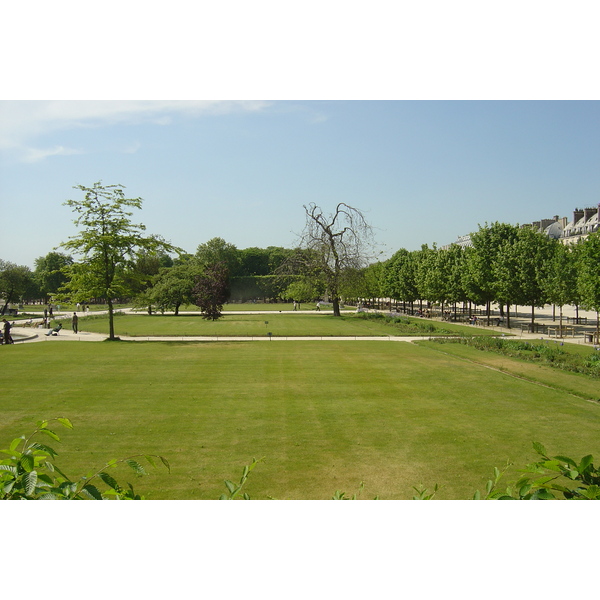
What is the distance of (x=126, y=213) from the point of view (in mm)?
26844

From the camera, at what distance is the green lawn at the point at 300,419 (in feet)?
25.2

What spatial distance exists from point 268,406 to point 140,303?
111 feet

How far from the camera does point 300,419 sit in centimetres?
1093

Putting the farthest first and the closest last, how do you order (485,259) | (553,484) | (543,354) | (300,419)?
(485,259) → (543,354) → (300,419) → (553,484)

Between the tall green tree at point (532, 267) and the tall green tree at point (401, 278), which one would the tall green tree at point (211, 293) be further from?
the tall green tree at point (532, 267)

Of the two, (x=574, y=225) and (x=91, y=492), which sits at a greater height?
(x=574, y=225)

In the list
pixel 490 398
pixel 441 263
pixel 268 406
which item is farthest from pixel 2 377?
pixel 441 263

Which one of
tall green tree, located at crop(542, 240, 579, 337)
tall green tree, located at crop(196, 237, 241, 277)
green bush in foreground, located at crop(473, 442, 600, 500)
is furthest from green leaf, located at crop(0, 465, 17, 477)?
tall green tree, located at crop(196, 237, 241, 277)

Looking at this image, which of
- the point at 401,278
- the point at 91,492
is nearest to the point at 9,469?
the point at 91,492

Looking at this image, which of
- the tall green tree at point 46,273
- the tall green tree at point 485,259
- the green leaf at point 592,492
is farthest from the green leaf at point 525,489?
the tall green tree at point 46,273

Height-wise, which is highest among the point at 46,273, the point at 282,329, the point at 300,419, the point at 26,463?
the point at 46,273

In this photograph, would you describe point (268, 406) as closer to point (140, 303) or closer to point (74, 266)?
point (74, 266)

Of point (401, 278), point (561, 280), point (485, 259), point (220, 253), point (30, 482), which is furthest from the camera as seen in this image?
point (220, 253)

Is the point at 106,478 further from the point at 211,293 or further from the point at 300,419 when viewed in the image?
the point at 211,293
